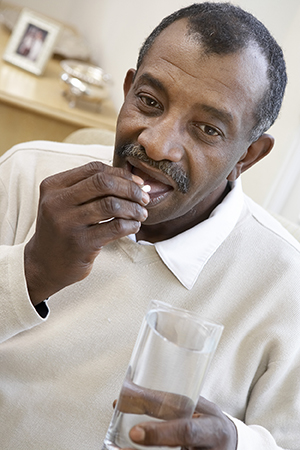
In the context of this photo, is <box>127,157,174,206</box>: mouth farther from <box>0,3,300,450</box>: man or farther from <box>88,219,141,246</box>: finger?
<box>88,219,141,246</box>: finger

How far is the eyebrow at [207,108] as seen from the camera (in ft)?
3.21

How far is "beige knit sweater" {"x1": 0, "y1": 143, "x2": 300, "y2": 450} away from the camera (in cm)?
107

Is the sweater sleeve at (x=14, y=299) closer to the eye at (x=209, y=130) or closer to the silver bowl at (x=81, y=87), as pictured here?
the eye at (x=209, y=130)

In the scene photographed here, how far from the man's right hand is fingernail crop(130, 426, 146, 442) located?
0.29 metres

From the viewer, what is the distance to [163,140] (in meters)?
0.95

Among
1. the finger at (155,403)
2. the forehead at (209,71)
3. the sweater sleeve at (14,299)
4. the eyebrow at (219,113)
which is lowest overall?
the sweater sleeve at (14,299)

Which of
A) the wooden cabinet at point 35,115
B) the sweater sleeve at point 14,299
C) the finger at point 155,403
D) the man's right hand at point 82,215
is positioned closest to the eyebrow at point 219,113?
the man's right hand at point 82,215

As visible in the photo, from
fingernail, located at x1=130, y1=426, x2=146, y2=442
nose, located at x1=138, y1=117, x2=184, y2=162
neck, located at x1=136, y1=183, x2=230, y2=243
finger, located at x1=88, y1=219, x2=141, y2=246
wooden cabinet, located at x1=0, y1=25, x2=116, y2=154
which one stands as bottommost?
wooden cabinet, located at x1=0, y1=25, x2=116, y2=154

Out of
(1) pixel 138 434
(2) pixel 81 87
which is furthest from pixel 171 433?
(2) pixel 81 87

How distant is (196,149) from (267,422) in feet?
1.88

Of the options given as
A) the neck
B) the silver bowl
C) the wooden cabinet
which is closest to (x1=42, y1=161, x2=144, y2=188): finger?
the neck

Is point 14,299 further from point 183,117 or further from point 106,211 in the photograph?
point 183,117

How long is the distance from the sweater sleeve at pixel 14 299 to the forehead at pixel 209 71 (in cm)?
42

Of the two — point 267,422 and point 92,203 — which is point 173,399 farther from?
point 267,422
